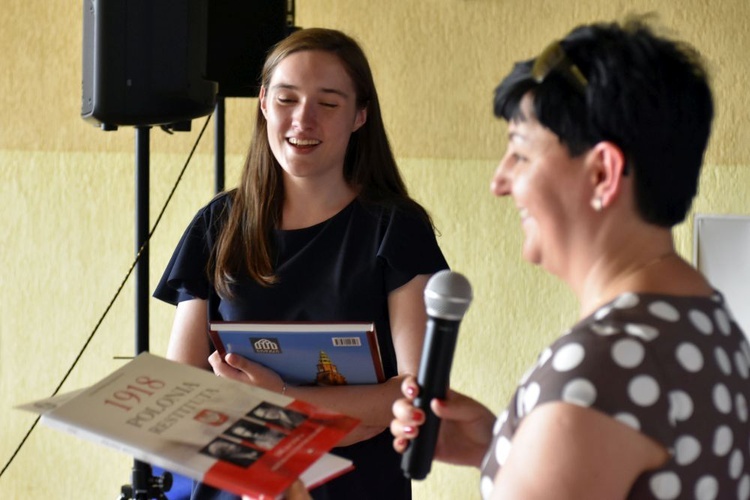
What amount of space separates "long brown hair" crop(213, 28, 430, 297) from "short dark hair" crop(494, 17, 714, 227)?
102cm

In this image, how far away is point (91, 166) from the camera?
11.6 feet

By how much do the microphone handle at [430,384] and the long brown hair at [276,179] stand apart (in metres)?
0.81

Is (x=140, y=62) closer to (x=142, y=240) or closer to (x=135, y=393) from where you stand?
(x=142, y=240)

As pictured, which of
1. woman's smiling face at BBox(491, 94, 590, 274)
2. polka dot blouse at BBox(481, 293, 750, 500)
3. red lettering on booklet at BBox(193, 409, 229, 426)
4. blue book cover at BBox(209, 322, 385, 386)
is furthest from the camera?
blue book cover at BBox(209, 322, 385, 386)

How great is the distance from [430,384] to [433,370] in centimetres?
2

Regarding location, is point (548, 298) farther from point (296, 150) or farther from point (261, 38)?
point (296, 150)

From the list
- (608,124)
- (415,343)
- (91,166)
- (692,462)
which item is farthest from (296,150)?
(91,166)

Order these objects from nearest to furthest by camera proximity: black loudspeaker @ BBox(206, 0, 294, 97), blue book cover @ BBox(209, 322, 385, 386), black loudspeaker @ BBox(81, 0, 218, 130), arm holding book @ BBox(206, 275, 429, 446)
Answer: blue book cover @ BBox(209, 322, 385, 386) → arm holding book @ BBox(206, 275, 429, 446) → black loudspeaker @ BBox(81, 0, 218, 130) → black loudspeaker @ BBox(206, 0, 294, 97)

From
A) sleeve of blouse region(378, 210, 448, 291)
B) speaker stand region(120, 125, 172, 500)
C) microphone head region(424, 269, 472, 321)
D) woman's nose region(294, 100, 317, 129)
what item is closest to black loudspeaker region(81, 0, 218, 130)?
speaker stand region(120, 125, 172, 500)

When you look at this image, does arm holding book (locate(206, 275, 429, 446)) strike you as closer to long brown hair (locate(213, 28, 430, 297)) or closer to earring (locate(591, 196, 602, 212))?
long brown hair (locate(213, 28, 430, 297))

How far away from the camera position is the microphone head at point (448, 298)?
3.90 feet

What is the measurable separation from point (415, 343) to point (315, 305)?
0.66 ft

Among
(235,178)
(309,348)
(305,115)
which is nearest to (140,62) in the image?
(305,115)

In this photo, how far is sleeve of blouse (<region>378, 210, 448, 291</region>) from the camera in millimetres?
1906
